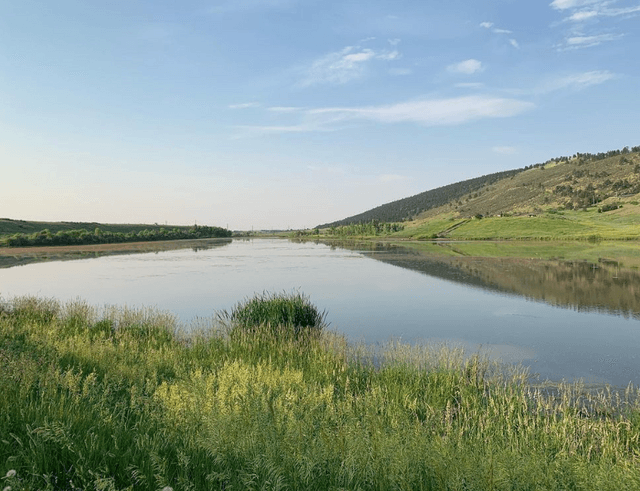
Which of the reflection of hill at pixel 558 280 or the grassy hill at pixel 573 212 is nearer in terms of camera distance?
the reflection of hill at pixel 558 280

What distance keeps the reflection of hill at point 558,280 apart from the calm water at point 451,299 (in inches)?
3.1

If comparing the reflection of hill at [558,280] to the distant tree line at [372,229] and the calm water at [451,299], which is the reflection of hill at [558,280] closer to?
the calm water at [451,299]

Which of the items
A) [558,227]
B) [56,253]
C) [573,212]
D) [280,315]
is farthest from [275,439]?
[573,212]

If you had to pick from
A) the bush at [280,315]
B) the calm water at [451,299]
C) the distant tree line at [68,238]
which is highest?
the distant tree line at [68,238]

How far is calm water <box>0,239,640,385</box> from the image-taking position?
55.8 ft

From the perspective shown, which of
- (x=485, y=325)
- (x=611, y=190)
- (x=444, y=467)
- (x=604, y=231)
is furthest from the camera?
(x=611, y=190)

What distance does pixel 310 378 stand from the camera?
1095 cm

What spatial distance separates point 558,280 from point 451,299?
43.8 ft

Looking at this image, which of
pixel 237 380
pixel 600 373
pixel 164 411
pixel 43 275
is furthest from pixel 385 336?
pixel 43 275

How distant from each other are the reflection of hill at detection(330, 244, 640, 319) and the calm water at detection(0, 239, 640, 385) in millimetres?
80

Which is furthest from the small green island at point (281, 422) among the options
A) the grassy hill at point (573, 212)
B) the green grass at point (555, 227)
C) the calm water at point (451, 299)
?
the grassy hill at point (573, 212)

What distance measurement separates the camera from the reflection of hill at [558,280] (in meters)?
27.1

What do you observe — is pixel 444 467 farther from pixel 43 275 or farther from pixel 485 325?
pixel 43 275

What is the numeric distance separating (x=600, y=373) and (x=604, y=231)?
10212 centimetres
